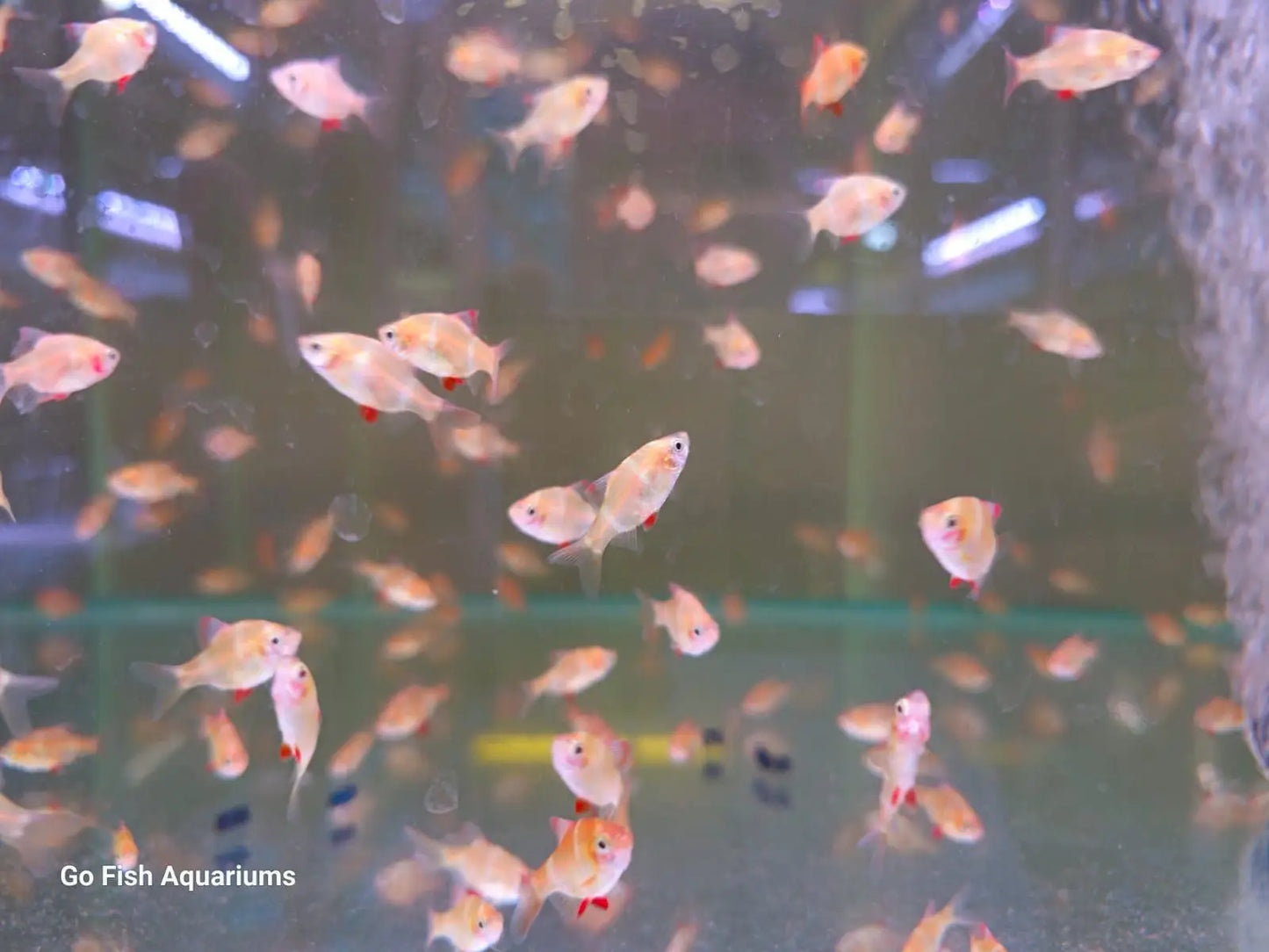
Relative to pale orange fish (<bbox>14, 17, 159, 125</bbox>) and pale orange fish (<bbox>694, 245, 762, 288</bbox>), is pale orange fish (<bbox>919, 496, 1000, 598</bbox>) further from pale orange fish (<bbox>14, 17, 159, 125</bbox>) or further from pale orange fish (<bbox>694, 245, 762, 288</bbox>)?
pale orange fish (<bbox>14, 17, 159, 125</bbox>)

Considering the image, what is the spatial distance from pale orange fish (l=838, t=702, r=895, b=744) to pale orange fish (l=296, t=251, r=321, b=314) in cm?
384

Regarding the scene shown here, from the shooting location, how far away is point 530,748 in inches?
162

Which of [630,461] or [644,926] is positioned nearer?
[630,461]

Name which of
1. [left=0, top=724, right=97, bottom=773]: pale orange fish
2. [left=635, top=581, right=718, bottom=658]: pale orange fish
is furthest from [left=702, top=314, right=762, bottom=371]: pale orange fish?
[left=0, top=724, right=97, bottom=773]: pale orange fish

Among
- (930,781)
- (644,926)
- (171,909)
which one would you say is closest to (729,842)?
(644,926)

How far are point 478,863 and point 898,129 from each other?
186 inches

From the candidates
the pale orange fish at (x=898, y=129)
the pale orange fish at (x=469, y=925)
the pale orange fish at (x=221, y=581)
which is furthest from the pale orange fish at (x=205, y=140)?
the pale orange fish at (x=469, y=925)

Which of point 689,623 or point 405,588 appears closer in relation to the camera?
point 689,623

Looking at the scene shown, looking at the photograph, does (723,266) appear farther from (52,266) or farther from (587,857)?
(52,266)

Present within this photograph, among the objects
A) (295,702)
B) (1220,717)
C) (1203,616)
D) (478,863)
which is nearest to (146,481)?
(295,702)

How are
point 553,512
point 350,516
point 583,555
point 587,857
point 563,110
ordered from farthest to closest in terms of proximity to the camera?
point 350,516 < point 563,110 < point 553,512 < point 583,555 < point 587,857

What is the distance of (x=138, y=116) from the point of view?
4.44m

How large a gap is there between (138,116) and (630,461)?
4.00 m

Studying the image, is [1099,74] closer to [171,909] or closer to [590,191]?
[590,191]
